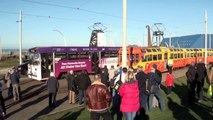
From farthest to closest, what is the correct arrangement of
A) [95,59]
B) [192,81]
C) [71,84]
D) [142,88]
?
[95,59]
[71,84]
[192,81]
[142,88]

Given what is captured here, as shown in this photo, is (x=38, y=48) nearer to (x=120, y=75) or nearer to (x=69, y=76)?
(x=69, y=76)

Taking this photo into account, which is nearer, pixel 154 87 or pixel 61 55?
pixel 154 87

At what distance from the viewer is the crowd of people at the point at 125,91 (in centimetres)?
791

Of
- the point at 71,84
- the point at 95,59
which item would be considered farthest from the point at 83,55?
the point at 71,84

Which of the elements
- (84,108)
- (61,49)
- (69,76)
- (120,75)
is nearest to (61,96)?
(69,76)

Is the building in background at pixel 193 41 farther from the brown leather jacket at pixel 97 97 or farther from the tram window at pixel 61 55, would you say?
the brown leather jacket at pixel 97 97

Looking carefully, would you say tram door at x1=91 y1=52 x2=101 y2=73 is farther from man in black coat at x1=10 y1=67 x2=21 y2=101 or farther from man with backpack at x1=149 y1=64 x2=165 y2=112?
man with backpack at x1=149 y1=64 x2=165 y2=112

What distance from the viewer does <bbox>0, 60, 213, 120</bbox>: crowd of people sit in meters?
7.91

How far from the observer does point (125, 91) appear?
8453 mm

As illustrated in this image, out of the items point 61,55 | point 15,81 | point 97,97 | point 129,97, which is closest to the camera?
point 97,97

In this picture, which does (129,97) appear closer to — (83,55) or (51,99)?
(51,99)

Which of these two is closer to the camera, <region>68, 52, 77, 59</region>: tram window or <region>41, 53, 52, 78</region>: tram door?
<region>41, 53, 52, 78</region>: tram door

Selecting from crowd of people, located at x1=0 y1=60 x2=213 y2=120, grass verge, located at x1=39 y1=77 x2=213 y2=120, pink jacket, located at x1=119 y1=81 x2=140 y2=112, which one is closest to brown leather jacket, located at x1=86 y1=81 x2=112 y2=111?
crowd of people, located at x1=0 y1=60 x2=213 y2=120

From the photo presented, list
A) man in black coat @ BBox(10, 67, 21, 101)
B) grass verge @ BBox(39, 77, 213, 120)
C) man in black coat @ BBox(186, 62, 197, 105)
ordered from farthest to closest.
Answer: man in black coat @ BBox(10, 67, 21, 101), man in black coat @ BBox(186, 62, 197, 105), grass verge @ BBox(39, 77, 213, 120)
